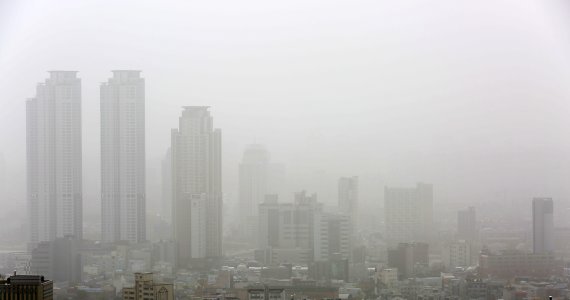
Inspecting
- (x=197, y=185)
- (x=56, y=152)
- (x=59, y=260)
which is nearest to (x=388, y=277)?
(x=197, y=185)

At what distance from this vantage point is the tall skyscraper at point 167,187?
9494 mm

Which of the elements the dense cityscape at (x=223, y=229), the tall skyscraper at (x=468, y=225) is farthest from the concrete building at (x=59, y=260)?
the tall skyscraper at (x=468, y=225)

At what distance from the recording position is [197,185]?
969 cm

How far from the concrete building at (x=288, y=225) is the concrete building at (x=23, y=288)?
371 centimetres

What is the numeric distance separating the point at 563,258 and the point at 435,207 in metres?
1.29

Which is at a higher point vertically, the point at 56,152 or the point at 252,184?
the point at 56,152

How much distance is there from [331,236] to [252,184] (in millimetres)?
989

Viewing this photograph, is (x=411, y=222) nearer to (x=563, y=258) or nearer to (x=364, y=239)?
(x=364, y=239)

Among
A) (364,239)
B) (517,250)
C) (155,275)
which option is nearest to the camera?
(155,275)

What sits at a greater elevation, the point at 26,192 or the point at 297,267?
the point at 26,192

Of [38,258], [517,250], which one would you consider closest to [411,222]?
[517,250]

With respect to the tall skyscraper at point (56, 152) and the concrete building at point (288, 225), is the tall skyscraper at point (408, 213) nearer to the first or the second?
the concrete building at point (288, 225)

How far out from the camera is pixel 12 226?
9234mm

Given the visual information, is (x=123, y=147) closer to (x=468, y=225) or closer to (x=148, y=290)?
(x=148, y=290)
